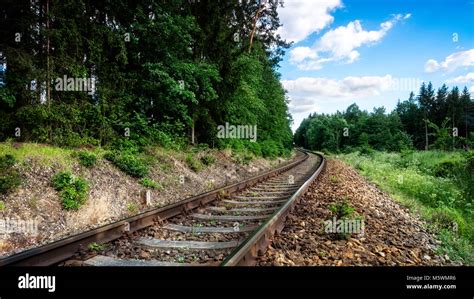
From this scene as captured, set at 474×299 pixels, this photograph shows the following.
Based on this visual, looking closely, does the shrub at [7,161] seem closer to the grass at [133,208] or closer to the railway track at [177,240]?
the grass at [133,208]

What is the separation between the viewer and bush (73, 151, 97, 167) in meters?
6.93

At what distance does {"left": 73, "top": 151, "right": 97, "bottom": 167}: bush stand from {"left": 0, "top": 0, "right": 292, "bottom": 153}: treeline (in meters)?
1.15

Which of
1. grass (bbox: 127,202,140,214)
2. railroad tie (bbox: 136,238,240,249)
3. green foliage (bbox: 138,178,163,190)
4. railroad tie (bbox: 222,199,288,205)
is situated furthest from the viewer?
green foliage (bbox: 138,178,163,190)

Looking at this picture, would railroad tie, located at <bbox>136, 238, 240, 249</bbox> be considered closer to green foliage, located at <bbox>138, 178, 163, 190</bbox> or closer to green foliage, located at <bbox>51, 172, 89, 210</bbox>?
green foliage, located at <bbox>51, 172, 89, 210</bbox>

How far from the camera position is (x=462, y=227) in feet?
18.1

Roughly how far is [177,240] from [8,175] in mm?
3553

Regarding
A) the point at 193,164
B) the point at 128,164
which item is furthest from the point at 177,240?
the point at 193,164

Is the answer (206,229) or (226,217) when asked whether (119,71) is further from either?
(206,229)

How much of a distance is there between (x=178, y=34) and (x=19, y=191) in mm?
7858

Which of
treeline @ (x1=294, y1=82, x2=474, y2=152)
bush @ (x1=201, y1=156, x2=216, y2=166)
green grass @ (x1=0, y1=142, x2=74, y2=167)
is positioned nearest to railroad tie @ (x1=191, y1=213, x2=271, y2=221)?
green grass @ (x1=0, y1=142, x2=74, y2=167)

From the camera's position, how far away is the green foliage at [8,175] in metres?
4.97

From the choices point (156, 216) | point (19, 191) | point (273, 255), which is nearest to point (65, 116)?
point (19, 191)

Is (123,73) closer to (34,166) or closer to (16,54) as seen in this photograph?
(16,54)

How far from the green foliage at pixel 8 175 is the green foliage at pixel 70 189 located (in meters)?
0.66
